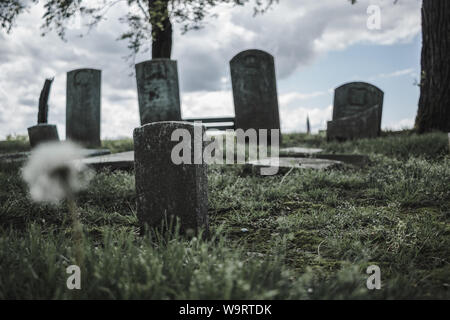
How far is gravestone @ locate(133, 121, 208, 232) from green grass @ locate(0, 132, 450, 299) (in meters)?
0.16

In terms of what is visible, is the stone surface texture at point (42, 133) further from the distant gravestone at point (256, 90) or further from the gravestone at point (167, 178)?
the gravestone at point (167, 178)

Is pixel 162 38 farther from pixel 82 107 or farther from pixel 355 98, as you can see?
pixel 355 98

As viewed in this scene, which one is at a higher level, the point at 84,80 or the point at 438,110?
the point at 84,80

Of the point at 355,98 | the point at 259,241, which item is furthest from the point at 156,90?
the point at 259,241

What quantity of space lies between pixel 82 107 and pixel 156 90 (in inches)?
95.2

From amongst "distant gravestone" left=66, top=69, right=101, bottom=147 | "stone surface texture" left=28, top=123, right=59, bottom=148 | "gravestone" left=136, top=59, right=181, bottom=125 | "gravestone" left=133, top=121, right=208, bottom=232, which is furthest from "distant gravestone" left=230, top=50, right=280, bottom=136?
"gravestone" left=133, top=121, right=208, bottom=232

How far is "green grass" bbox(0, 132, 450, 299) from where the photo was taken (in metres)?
1.61

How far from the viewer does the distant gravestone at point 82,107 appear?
945 cm

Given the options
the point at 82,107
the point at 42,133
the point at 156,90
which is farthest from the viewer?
the point at 82,107

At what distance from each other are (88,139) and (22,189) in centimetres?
560

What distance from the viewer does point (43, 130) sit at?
8.15 m

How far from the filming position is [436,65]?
7.63 metres
